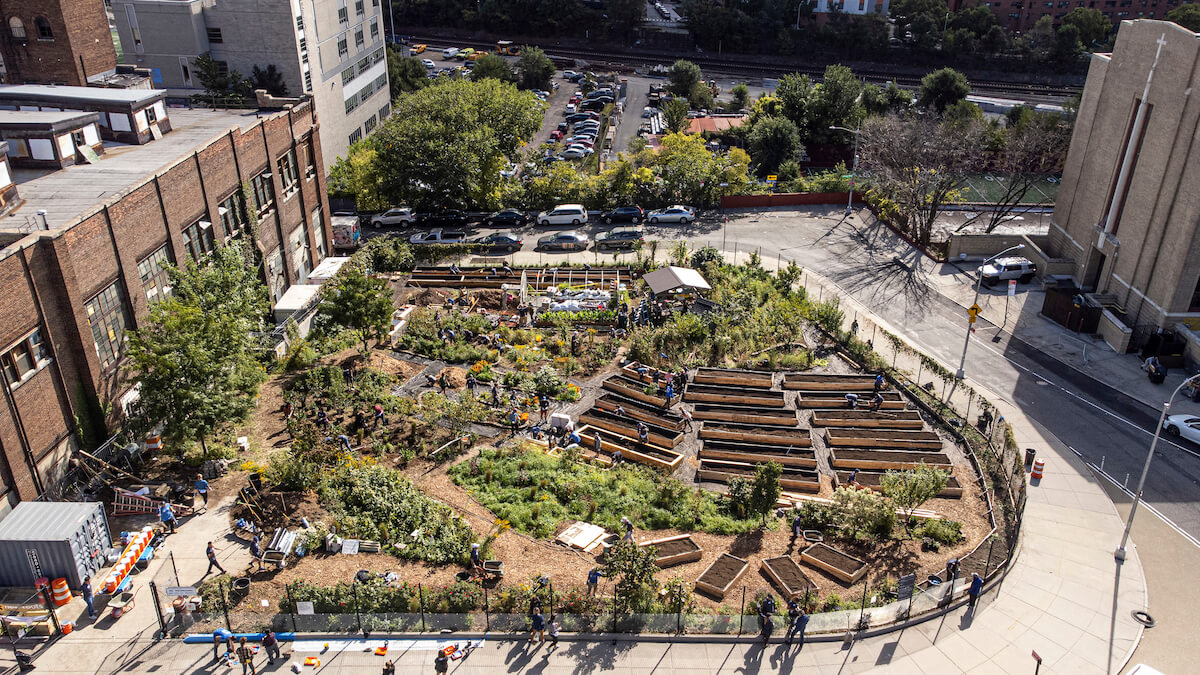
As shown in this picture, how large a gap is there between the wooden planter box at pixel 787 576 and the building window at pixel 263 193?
31414 millimetres

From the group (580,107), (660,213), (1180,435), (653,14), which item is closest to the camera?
(1180,435)

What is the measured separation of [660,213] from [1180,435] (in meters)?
35.9

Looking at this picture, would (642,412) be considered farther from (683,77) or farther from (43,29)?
(683,77)

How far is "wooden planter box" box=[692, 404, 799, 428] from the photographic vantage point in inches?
1459

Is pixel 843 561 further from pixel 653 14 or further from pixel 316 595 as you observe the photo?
pixel 653 14

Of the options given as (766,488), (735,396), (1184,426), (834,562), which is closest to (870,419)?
(735,396)

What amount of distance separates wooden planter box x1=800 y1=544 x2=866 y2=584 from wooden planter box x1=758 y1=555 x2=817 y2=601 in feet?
2.23

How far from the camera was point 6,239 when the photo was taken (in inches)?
1116

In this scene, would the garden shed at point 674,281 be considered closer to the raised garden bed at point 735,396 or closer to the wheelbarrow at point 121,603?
the raised garden bed at point 735,396

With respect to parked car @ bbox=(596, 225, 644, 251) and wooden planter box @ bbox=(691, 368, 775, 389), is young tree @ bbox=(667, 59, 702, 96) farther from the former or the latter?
wooden planter box @ bbox=(691, 368, 775, 389)

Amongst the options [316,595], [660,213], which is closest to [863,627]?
[316,595]

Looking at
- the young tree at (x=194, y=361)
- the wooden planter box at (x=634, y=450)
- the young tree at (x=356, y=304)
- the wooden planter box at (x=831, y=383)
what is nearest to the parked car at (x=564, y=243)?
the young tree at (x=356, y=304)

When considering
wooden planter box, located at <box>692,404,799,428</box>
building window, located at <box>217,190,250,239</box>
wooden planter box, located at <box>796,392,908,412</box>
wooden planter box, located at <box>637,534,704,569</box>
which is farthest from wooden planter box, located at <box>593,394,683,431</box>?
building window, located at <box>217,190,250,239</box>

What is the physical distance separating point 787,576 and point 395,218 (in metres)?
44.4
